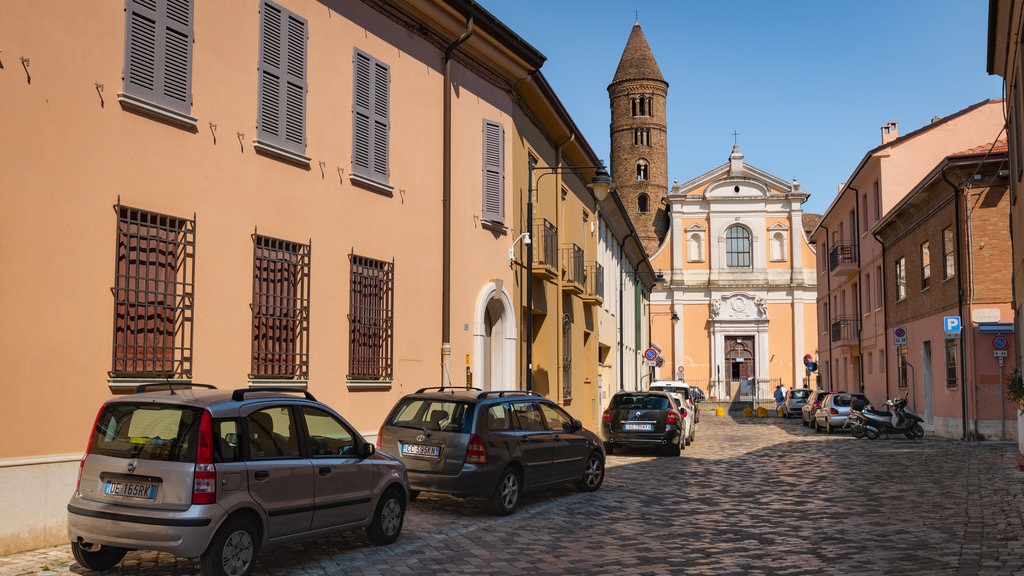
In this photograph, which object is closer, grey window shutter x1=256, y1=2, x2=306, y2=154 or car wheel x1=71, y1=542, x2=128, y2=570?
car wheel x1=71, y1=542, x2=128, y2=570

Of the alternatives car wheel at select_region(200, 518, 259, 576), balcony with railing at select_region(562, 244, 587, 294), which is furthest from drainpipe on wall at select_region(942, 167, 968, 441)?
car wheel at select_region(200, 518, 259, 576)

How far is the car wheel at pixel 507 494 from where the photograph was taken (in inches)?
442

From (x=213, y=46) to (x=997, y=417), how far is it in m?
22.4

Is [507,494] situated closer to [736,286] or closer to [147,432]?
[147,432]

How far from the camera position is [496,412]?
11.7 metres

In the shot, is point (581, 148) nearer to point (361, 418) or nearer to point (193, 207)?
point (361, 418)

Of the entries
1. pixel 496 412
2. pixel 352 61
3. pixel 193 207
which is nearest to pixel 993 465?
pixel 496 412

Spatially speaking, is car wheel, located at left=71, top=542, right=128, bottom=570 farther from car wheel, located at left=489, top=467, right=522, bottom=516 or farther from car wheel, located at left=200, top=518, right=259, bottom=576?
car wheel, located at left=489, top=467, right=522, bottom=516

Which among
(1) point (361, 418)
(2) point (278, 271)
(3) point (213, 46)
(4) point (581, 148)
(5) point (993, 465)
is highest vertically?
(4) point (581, 148)

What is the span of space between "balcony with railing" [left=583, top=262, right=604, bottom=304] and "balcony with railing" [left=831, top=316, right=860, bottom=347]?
A: 54.2 ft

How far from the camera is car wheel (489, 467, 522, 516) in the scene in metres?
11.2

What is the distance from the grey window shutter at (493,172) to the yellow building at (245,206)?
0.21 feet

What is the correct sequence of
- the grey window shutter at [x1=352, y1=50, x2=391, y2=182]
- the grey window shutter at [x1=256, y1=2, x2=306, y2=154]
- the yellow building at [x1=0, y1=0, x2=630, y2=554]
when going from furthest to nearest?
the grey window shutter at [x1=352, y1=50, x2=391, y2=182] → the grey window shutter at [x1=256, y1=2, x2=306, y2=154] → the yellow building at [x1=0, y1=0, x2=630, y2=554]

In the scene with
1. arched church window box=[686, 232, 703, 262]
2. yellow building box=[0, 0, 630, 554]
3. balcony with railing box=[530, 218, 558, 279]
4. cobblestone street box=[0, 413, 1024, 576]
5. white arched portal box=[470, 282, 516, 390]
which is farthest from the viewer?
arched church window box=[686, 232, 703, 262]
